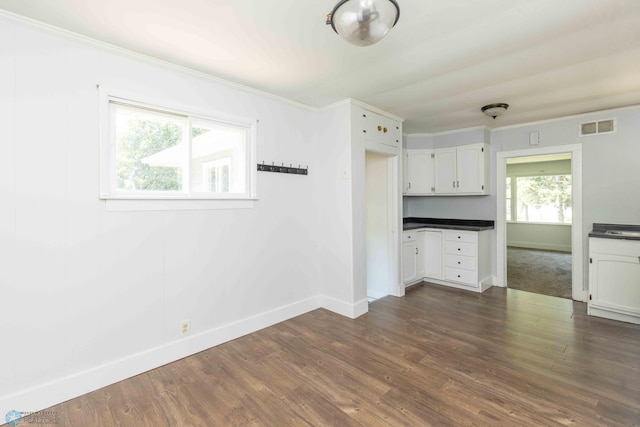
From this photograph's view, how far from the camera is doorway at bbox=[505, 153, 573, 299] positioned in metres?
7.11

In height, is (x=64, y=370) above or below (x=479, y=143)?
below

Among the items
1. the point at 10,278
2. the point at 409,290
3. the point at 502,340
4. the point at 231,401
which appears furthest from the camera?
the point at 409,290

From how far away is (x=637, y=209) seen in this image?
11.4 feet

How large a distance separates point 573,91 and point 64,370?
197 inches

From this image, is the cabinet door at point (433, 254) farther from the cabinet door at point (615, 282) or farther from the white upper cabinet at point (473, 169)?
the cabinet door at point (615, 282)

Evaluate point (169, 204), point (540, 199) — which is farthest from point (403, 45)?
point (540, 199)

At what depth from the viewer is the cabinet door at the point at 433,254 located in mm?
4590

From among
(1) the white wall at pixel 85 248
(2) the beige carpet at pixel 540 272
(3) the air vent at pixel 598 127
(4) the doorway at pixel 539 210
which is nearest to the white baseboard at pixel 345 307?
(1) the white wall at pixel 85 248

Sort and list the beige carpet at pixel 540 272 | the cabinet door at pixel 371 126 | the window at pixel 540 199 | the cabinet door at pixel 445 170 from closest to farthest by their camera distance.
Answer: the cabinet door at pixel 371 126, the beige carpet at pixel 540 272, the cabinet door at pixel 445 170, the window at pixel 540 199

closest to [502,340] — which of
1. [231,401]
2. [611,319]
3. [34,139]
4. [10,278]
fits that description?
[611,319]

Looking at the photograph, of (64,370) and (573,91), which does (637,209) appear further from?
(64,370)

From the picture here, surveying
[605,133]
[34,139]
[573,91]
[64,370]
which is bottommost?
[64,370]

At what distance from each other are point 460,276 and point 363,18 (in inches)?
154

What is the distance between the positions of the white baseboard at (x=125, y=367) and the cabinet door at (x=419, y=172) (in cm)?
309
